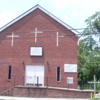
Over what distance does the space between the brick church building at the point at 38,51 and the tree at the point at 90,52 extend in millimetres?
18340

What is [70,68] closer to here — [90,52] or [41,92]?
[41,92]

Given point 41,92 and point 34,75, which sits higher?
point 34,75

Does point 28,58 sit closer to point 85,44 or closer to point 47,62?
point 47,62

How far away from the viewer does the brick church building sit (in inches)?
1245

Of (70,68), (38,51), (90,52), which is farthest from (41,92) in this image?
(90,52)

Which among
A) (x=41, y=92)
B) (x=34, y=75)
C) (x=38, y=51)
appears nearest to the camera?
(x=41, y=92)

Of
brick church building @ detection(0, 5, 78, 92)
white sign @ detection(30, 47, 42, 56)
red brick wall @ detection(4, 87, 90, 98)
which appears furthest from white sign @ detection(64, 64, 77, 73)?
red brick wall @ detection(4, 87, 90, 98)

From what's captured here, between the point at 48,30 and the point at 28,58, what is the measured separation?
3.79 metres

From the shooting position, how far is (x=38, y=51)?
32031 mm

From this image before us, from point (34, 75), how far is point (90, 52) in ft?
79.6

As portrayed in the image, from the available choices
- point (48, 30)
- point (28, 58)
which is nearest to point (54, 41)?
point (48, 30)

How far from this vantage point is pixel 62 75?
103ft

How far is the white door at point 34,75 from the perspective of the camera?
3162 cm

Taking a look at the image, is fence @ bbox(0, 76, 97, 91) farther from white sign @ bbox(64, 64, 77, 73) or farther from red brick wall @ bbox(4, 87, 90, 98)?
red brick wall @ bbox(4, 87, 90, 98)
